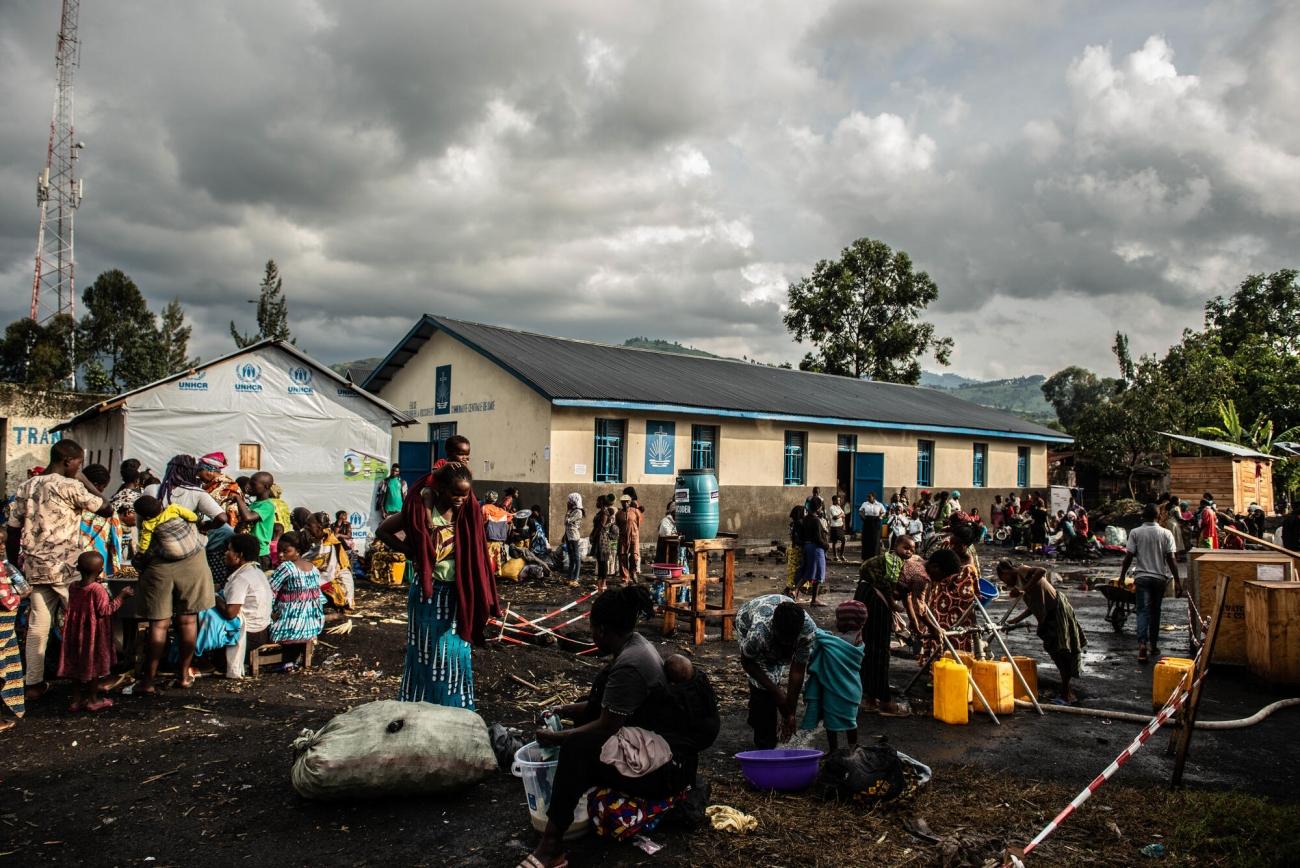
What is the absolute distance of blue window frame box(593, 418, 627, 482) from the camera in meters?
19.6

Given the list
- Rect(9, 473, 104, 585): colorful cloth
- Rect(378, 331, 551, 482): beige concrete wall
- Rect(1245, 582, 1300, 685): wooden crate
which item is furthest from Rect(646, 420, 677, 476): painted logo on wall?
Rect(9, 473, 104, 585): colorful cloth

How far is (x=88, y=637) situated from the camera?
260 inches

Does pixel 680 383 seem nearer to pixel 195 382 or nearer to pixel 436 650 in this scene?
pixel 195 382

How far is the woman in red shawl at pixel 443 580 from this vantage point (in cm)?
553

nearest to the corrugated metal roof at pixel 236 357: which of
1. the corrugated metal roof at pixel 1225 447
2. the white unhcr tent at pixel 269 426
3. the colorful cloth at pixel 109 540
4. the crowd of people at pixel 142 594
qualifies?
the white unhcr tent at pixel 269 426

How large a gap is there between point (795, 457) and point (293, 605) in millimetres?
17625

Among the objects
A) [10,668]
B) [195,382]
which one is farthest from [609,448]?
[10,668]

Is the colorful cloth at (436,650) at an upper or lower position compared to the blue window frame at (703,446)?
lower

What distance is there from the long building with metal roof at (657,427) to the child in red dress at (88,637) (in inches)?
463

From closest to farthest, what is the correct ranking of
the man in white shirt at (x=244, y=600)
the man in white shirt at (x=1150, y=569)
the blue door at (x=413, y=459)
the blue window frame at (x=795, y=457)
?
the man in white shirt at (x=244, y=600), the man in white shirt at (x=1150, y=569), the blue door at (x=413, y=459), the blue window frame at (x=795, y=457)

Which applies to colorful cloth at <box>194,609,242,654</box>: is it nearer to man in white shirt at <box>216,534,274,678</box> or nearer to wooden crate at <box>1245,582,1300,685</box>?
man in white shirt at <box>216,534,274,678</box>

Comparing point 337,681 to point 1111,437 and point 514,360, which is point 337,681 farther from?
point 1111,437

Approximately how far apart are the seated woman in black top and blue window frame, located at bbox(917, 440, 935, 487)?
80.2 feet

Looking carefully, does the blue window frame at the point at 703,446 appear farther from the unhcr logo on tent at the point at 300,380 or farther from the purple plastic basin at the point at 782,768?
the purple plastic basin at the point at 782,768
